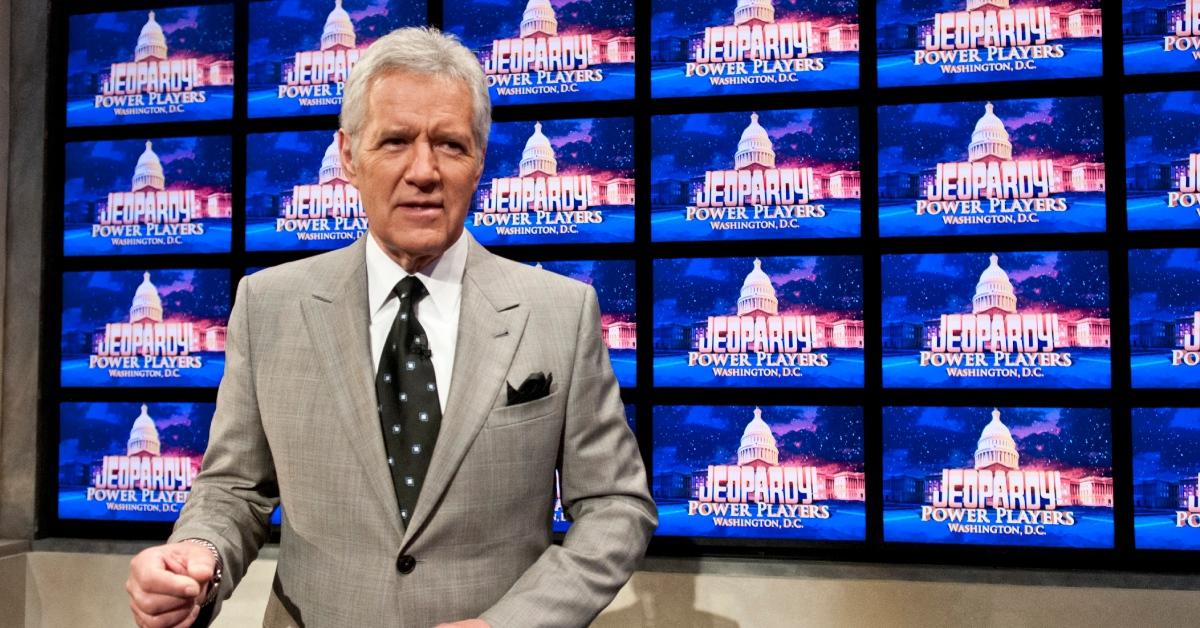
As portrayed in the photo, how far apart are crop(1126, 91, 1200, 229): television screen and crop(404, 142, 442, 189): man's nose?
221 cm

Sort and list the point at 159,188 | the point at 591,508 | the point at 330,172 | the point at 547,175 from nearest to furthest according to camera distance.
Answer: the point at 591,508
the point at 547,175
the point at 330,172
the point at 159,188

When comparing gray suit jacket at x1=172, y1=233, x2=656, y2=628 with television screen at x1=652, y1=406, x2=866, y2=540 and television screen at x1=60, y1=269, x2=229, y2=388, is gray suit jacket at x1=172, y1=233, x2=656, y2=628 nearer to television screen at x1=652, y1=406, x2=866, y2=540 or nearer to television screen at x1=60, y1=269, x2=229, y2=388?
television screen at x1=652, y1=406, x2=866, y2=540

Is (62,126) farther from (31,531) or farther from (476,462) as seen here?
(476,462)

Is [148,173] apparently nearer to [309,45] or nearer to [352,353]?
[309,45]

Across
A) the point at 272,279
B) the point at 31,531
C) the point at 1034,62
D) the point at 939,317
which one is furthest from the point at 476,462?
the point at 31,531

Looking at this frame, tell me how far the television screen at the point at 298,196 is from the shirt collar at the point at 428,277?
151 cm

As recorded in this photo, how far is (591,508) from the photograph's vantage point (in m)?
1.49

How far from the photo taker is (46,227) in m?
3.17

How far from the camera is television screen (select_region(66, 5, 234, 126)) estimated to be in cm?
313

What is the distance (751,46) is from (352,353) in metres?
1.88

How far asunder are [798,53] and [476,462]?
6.41ft

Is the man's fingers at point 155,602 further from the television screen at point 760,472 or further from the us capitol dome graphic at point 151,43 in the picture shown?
the us capitol dome graphic at point 151,43

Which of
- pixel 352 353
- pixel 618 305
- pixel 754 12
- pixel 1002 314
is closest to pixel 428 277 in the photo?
pixel 352 353

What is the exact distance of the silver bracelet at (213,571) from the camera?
129 cm
